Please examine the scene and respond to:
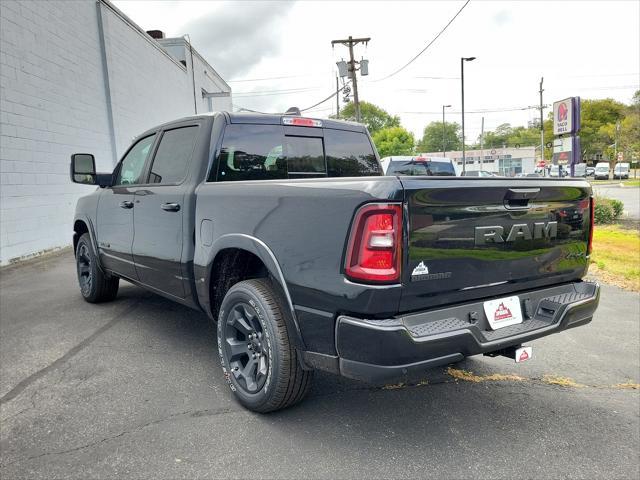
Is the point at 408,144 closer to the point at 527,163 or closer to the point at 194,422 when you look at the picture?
the point at 527,163

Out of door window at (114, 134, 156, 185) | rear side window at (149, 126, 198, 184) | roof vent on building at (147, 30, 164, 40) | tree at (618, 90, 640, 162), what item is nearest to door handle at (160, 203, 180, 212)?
rear side window at (149, 126, 198, 184)

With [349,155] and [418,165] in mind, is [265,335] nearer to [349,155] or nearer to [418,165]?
[349,155]

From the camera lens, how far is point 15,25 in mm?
8594

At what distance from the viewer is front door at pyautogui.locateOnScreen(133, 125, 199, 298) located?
141 inches

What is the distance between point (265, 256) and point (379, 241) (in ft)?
2.57

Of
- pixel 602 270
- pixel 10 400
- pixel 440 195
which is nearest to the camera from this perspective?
pixel 440 195

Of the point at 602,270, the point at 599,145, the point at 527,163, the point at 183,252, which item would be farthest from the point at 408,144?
the point at 183,252

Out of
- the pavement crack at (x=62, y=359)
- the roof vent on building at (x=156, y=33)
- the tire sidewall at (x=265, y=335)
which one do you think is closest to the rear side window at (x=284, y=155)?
the tire sidewall at (x=265, y=335)

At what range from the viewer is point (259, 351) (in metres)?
2.89

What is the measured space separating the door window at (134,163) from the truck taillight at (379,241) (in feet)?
9.28

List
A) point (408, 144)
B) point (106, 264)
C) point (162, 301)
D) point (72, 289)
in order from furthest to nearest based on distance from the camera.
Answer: point (408, 144) → point (72, 289) → point (162, 301) → point (106, 264)

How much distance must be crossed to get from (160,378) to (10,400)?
96cm

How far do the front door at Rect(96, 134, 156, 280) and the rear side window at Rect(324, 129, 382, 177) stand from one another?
64.1 inches

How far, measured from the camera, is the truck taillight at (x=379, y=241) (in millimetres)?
2195
